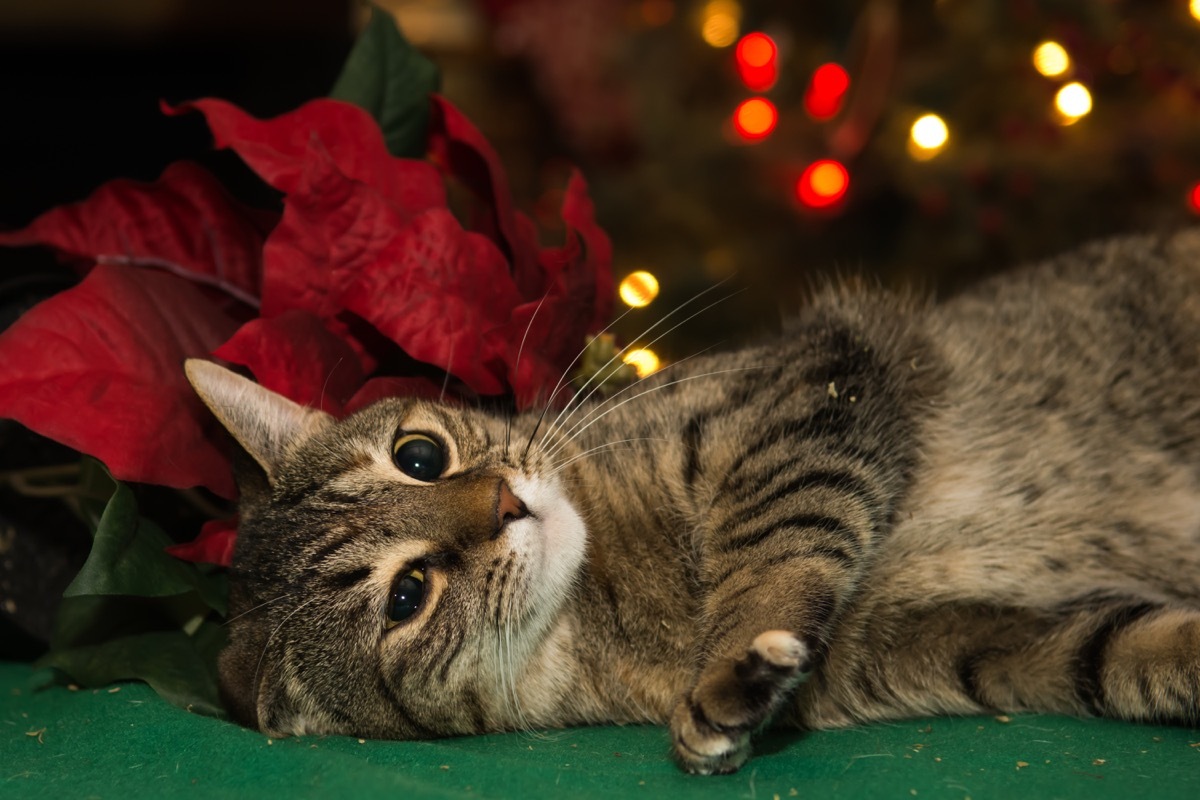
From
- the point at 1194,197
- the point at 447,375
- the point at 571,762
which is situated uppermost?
the point at 1194,197

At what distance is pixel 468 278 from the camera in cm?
133

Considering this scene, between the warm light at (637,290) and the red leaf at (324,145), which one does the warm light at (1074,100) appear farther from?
the red leaf at (324,145)

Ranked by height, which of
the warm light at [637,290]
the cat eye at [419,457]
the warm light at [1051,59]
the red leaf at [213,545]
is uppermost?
the warm light at [1051,59]

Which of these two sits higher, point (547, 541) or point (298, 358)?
point (298, 358)

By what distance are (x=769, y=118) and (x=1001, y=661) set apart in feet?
6.04

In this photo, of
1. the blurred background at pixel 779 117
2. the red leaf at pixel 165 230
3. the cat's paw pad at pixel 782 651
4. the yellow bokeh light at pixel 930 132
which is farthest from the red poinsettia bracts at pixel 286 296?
the yellow bokeh light at pixel 930 132

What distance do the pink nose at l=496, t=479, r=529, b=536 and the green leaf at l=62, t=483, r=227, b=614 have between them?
412 millimetres

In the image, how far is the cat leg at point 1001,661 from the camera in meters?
1.23

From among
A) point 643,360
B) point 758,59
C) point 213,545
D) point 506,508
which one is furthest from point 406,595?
point 758,59

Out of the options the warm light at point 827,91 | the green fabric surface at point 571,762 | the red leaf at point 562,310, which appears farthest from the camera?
the warm light at point 827,91

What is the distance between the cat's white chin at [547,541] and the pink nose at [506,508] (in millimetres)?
11

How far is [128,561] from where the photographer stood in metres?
1.19

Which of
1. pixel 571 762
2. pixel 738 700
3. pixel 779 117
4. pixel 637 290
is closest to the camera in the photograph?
pixel 738 700

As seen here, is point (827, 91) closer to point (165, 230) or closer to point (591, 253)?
point (591, 253)
